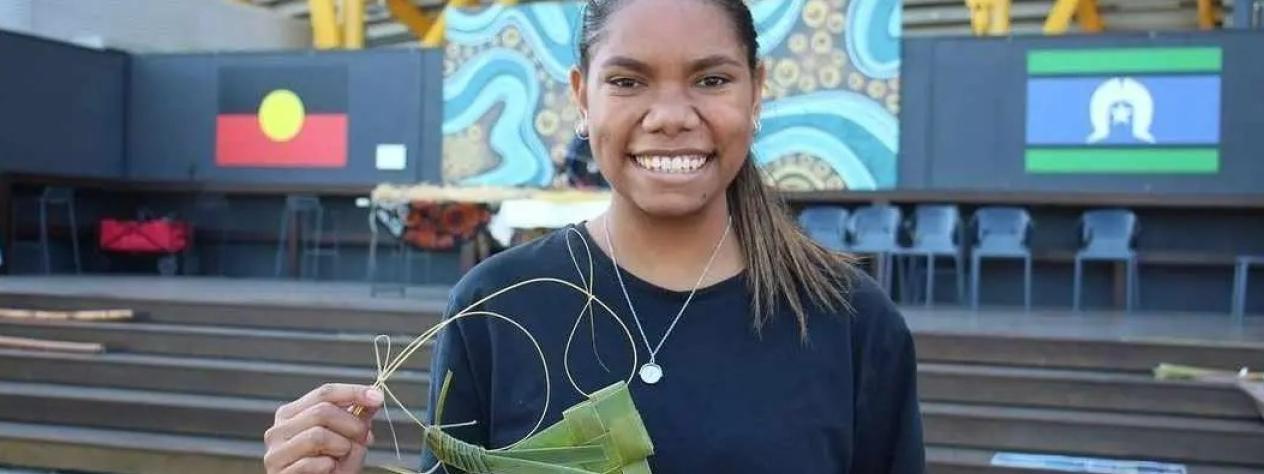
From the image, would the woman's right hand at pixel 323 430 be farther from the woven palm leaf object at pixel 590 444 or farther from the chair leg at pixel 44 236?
the chair leg at pixel 44 236

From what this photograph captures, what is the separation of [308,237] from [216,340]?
5.55m

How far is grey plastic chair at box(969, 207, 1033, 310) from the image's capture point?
365 inches

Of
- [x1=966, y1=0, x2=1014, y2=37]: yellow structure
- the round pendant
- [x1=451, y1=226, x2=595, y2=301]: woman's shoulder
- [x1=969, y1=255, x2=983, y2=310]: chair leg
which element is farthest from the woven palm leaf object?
[x1=966, y1=0, x2=1014, y2=37]: yellow structure

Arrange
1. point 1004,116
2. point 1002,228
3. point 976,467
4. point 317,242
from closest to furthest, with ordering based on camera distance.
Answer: point 976,467 → point 1002,228 → point 1004,116 → point 317,242

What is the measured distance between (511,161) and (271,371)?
5300 mm

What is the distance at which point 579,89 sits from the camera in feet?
4.59

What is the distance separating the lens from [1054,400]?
5.65 m

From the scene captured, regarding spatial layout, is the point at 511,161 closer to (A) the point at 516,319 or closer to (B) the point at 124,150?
(B) the point at 124,150

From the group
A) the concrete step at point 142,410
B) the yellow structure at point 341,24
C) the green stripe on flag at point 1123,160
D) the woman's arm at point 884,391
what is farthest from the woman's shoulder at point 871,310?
the yellow structure at point 341,24

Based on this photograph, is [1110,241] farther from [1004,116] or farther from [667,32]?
[667,32]

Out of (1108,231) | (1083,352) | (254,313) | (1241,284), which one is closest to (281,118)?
(254,313)

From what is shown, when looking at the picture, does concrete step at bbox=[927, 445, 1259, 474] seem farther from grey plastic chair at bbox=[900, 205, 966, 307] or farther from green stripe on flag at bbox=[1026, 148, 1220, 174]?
green stripe on flag at bbox=[1026, 148, 1220, 174]

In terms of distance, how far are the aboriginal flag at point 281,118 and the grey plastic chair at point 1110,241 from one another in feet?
22.2

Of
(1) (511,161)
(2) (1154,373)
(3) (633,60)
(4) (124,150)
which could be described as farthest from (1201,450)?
(4) (124,150)
